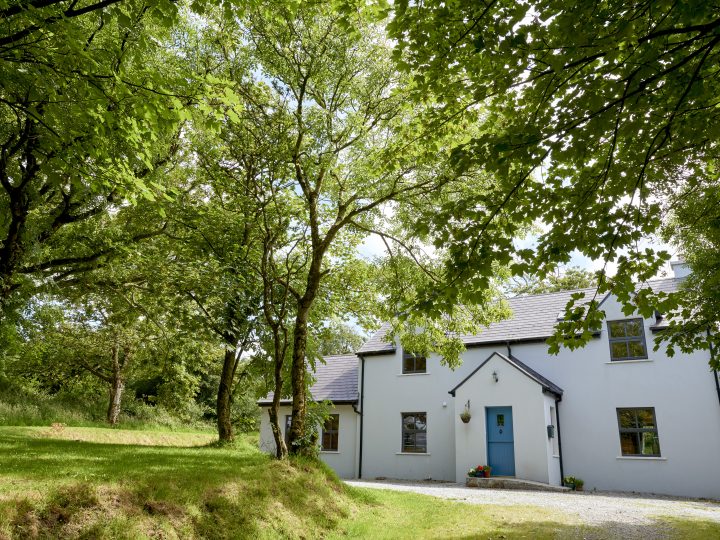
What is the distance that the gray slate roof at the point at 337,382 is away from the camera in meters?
23.6

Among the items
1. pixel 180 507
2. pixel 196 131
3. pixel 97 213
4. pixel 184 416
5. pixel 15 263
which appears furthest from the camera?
pixel 184 416

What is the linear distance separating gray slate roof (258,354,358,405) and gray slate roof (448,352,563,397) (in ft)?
18.5

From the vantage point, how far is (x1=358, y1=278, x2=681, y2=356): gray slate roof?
2033 cm

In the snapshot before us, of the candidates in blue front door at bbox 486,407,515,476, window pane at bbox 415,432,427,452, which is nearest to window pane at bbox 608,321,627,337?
blue front door at bbox 486,407,515,476

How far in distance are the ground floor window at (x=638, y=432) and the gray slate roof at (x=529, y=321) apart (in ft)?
12.8

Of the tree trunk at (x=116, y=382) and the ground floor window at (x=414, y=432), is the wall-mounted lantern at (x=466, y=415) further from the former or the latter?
the tree trunk at (x=116, y=382)

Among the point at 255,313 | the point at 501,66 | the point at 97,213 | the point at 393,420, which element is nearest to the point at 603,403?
the point at 393,420

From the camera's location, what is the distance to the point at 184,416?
109 ft

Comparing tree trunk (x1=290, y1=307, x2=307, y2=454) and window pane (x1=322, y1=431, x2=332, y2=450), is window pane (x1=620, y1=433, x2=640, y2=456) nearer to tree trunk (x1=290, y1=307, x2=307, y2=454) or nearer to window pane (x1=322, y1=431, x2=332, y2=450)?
window pane (x1=322, y1=431, x2=332, y2=450)

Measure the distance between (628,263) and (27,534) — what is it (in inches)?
284

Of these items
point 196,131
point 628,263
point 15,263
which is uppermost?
point 196,131

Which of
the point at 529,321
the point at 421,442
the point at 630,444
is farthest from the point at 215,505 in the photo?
the point at 529,321

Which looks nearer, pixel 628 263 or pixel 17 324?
pixel 628 263

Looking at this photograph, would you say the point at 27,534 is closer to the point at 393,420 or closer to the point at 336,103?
the point at 336,103
